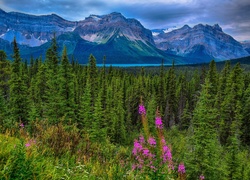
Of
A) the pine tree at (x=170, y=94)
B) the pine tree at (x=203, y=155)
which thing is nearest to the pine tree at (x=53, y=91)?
the pine tree at (x=203, y=155)

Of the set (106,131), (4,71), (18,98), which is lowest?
(106,131)

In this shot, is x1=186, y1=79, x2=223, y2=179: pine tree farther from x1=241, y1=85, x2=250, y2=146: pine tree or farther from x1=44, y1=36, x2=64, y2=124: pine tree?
x1=241, y1=85, x2=250, y2=146: pine tree

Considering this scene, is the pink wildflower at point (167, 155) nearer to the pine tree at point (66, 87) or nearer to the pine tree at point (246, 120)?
the pine tree at point (66, 87)

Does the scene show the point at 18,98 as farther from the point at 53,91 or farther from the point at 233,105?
the point at 233,105

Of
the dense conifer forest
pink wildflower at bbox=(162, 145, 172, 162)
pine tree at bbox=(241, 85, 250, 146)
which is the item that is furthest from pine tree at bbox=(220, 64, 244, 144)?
pink wildflower at bbox=(162, 145, 172, 162)

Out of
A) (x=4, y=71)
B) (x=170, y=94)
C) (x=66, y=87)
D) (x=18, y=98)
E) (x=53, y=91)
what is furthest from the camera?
(x=170, y=94)

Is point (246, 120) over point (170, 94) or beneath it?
beneath

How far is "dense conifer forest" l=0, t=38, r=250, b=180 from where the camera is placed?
13.5ft

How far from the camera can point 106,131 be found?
32.0 meters

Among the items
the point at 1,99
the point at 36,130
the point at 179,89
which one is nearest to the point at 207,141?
the point at 36,130

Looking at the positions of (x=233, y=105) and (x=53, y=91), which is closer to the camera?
(x=53, y=91)

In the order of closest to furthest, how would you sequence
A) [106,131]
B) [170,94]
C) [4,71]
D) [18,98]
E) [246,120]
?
[18,98], [106,131], [4,71], [246,120], [170,94]

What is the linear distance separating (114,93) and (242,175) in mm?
34745

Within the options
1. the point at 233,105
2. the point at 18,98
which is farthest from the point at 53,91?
the point at 233,105
